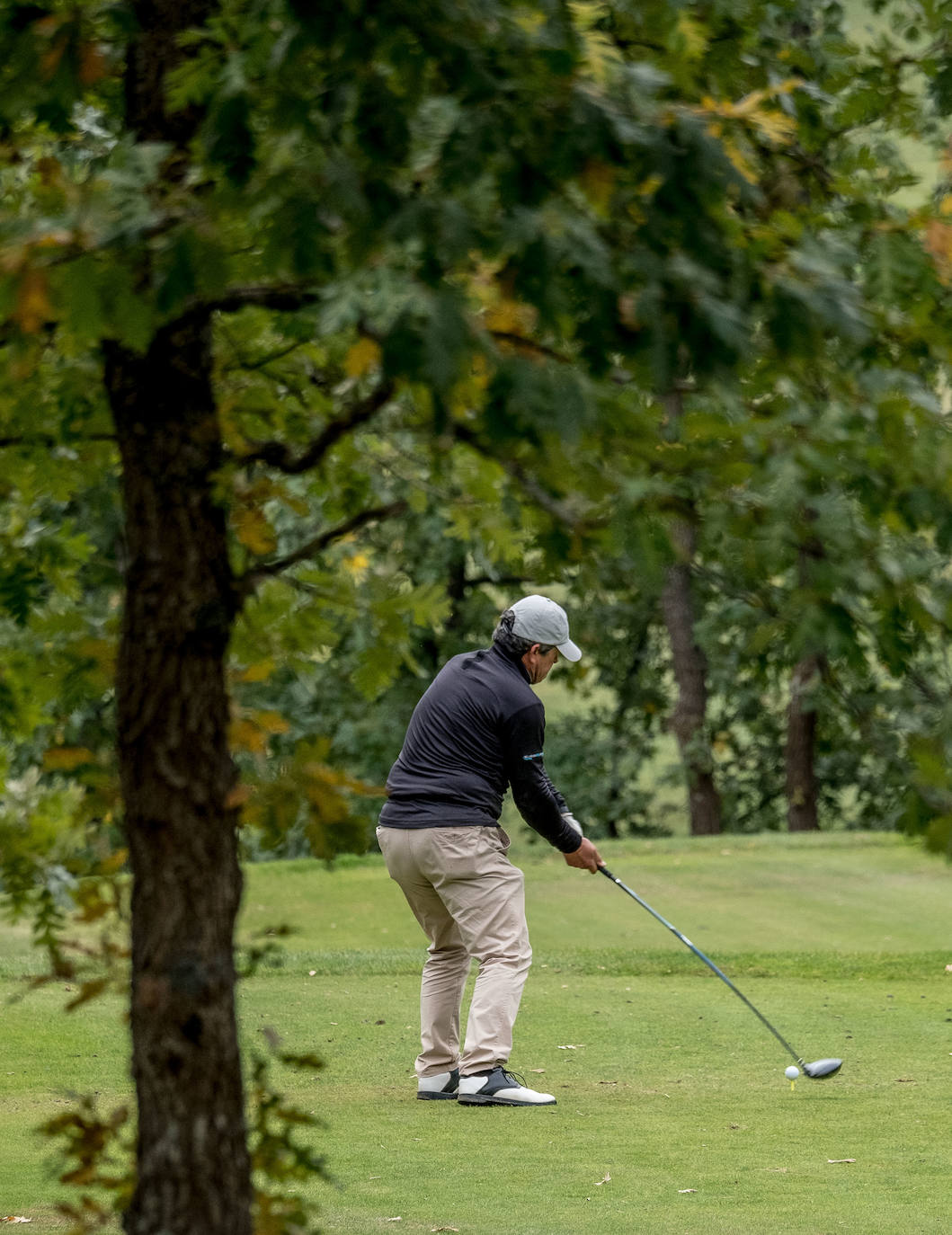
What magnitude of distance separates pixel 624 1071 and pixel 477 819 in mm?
1281

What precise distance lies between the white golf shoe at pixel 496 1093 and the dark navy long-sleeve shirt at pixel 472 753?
3.04ft

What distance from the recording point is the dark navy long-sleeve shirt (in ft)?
23.2

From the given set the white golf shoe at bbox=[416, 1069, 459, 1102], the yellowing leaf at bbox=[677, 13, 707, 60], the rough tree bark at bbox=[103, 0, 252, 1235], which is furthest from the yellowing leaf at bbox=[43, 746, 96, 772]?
the white golf shoe at bbox=[416, 1069, 459, 1102]

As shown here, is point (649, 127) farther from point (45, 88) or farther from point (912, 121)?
point (912, 121)

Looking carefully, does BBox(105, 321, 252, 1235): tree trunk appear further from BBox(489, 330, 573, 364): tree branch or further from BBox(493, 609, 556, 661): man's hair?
BBox(493, 609, 556, 661): man's hair

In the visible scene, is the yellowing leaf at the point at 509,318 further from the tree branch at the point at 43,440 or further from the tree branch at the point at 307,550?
the tree branch at the point at 43,440

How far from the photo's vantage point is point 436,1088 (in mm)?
7078

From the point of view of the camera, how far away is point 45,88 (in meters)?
3.19

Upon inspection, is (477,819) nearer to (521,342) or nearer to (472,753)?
(472,753)

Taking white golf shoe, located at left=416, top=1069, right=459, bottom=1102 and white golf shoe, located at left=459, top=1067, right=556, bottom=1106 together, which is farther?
white golf shoe, located at left=416, top=1069, right=459, bottom=1102

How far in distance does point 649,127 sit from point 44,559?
2.89 meters

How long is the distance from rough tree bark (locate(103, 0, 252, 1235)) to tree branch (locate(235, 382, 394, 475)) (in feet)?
0.30

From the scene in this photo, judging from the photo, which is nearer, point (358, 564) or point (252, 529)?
point (252, 529)

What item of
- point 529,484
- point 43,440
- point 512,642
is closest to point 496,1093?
point 512,642
